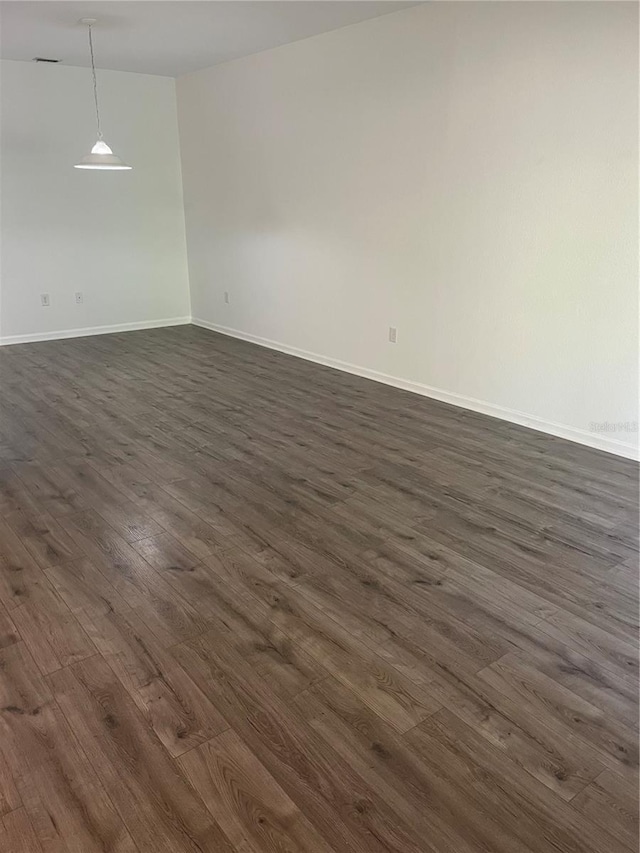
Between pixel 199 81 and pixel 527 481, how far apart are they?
5362 millimetres

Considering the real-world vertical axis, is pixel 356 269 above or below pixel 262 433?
above

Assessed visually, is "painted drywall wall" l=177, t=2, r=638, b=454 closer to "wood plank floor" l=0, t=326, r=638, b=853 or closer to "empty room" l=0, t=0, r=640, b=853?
"empty room" l=0, t=0, r=640, b=853

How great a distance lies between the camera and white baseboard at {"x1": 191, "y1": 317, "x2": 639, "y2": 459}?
3.68 meters

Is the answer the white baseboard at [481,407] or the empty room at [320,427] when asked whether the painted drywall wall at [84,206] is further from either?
the white baseboard at [481,407]

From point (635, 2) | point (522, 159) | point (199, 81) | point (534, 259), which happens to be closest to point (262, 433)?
point (534, 259)

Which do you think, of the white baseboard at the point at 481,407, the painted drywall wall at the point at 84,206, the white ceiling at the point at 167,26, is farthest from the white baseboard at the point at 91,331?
the white ceiling at the point at 167,26

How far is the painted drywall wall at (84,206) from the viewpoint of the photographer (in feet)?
20.2

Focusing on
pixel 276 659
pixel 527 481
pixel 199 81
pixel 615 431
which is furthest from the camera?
pixel 199 81

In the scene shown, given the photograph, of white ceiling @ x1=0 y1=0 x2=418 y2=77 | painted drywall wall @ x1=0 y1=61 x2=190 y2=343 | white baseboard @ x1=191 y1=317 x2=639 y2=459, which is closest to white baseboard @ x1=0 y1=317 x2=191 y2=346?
painted drywall wall @ x1=0 y1=61 x2=190 y2=343

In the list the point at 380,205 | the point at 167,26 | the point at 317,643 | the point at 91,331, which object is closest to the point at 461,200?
the point at 380,205

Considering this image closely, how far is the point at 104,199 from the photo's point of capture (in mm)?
6727

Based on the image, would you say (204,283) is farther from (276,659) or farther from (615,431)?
(276,659)

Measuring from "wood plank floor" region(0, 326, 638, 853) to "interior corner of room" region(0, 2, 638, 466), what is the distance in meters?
0.82

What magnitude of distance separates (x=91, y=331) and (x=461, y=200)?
14.8 ft
